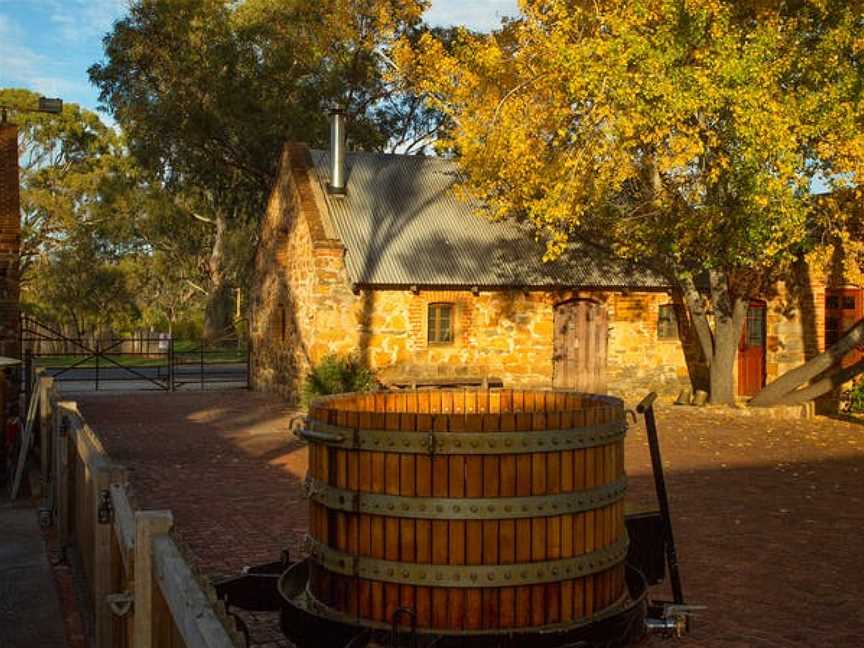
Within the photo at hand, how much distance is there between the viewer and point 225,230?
4522 centimetres

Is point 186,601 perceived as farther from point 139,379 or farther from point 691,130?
point 139,379

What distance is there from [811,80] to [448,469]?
1400 centimetres

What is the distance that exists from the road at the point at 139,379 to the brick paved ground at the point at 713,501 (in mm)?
5371

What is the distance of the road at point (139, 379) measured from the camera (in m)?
24.0

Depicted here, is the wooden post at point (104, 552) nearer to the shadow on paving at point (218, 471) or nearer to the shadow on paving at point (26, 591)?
the shadow on paving at point (218, 471)

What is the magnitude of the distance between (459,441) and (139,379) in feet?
81.6

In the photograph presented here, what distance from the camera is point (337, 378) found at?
1830 cm

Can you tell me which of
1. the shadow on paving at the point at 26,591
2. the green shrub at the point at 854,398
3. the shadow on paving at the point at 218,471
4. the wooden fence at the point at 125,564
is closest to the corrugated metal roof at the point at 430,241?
the shadow on paving at the point at 218,471

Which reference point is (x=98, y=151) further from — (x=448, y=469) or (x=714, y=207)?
(x=448, y=469)

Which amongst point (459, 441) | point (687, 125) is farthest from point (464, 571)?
point (687, 125)

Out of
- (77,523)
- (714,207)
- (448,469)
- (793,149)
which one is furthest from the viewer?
(714,207)

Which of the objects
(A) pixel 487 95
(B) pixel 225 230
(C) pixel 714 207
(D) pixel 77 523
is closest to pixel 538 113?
(A) pixel 487 95

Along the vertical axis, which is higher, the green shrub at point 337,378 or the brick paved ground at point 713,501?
the green shrub at point 337,378

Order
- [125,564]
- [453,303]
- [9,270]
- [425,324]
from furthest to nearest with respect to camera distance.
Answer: [453,303] < [425,324] < [9,270] < [125,564]
